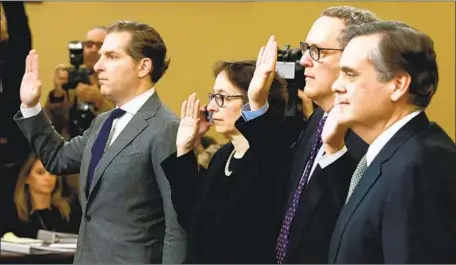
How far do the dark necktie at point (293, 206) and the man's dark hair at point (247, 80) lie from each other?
23cm

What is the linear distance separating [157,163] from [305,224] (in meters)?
0.60

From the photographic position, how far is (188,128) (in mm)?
2637

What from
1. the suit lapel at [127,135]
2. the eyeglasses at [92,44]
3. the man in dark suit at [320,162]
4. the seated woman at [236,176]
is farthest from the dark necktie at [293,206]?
the eyeglasses at [92,44]

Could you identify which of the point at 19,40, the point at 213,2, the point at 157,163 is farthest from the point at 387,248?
the point at 213,2

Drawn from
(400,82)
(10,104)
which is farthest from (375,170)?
(10,104)

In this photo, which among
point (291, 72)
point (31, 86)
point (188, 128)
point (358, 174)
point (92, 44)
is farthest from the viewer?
point (92, 44)

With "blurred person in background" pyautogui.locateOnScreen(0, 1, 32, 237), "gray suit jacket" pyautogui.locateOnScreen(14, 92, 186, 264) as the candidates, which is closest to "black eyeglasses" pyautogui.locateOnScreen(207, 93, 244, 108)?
"gray suit jacket" pyautogui.locateOnScreen(14, 92, 186, 264)

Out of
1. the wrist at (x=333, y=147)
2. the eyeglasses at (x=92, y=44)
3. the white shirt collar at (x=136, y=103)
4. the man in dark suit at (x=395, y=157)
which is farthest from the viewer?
the eyeglasses at (x=92, y=44)

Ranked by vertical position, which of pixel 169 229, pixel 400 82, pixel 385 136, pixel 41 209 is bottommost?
pixel 41 209

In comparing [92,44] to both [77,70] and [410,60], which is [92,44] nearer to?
[77,70]

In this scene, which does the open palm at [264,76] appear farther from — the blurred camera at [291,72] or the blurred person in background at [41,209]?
the blurred person in background at [41,209]

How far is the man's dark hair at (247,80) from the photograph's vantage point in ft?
8.30

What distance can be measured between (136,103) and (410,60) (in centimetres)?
108

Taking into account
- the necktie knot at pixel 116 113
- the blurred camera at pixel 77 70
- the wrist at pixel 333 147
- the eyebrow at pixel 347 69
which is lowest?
the blurred camera at pixel 77 70
